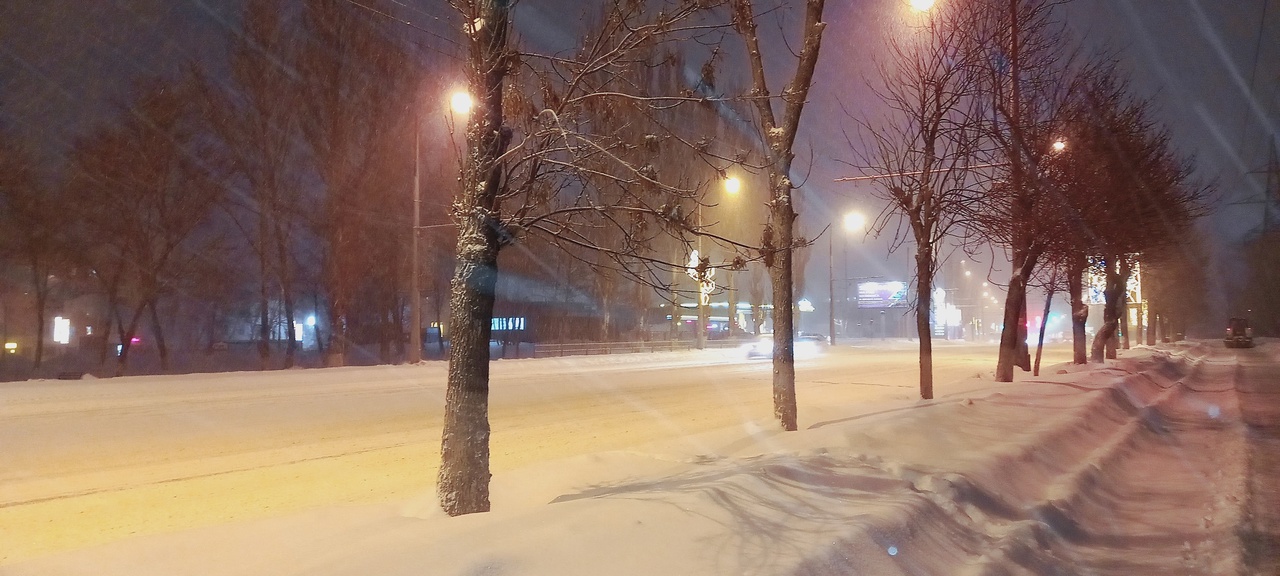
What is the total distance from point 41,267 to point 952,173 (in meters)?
30.2

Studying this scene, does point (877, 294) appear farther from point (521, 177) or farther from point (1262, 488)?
point (521, 177)

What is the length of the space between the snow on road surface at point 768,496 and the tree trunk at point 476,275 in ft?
1.48

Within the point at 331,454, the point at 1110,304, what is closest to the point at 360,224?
the point at 331,454

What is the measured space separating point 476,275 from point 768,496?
9.45 feet

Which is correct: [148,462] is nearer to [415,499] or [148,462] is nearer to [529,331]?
[415,499]

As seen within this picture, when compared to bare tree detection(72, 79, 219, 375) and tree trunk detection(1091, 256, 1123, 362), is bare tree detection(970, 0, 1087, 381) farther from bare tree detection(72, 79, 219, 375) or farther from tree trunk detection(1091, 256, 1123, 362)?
bare tree detection(72, 79, 219, 375)

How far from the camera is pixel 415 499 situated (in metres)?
6.95

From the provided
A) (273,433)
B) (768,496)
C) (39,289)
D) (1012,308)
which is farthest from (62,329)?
(768,496)

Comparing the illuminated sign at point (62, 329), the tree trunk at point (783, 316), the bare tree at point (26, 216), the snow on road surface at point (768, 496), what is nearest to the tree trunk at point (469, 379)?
the snow on road surface at point (768, 496)

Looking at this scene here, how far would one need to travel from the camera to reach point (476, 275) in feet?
19.9

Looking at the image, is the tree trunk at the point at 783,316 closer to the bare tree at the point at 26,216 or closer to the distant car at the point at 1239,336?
the bare tree at the point at 26,216

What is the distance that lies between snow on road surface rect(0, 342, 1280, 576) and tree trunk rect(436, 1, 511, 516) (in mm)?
451

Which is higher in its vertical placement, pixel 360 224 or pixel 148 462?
pixel 360 224

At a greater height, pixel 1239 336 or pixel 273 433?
pixel 1239 336
